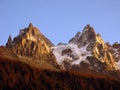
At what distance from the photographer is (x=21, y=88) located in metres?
198

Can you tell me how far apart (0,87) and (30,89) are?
12.3 meters

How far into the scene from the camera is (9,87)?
197125mm

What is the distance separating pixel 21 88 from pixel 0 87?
851cm

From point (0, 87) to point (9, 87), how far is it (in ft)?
13.6

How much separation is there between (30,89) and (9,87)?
8.33 m

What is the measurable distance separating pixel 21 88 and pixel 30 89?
3760 millimetres

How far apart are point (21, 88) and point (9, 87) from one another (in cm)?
463

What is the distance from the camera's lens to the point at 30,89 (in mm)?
199750

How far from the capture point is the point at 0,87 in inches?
7653
